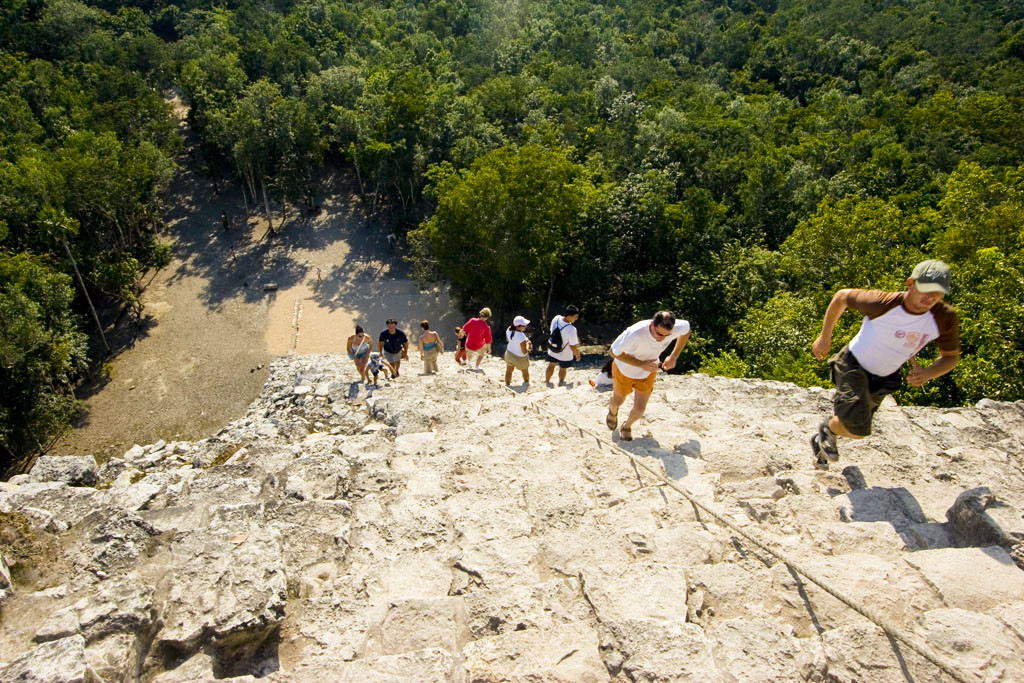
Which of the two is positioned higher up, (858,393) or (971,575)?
(858,393)

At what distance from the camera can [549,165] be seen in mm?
22875

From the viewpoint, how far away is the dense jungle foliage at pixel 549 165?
746 inches

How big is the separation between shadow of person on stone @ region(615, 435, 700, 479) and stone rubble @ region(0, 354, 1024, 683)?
0.03m

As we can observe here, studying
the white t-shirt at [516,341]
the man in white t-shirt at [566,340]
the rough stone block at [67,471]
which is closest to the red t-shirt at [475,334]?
the white t-shirt at [516,341]

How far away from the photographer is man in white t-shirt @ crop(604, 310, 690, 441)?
7.13 m

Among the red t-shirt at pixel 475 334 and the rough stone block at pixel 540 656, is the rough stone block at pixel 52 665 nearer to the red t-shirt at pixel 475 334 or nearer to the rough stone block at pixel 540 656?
the rough stone block at pixel 540 656

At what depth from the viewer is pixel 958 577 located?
4.79 meters

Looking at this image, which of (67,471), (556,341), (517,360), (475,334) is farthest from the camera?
(475,334)

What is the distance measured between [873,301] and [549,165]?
18.1 m

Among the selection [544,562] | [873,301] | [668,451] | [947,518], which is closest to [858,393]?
[873,301]

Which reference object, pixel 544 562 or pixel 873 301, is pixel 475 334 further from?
pixel 873 301

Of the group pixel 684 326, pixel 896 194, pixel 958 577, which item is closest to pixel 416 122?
pixel 896 194

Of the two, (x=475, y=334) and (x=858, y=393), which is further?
(x=475, y=334)

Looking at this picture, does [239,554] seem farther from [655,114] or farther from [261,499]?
[655,114]
